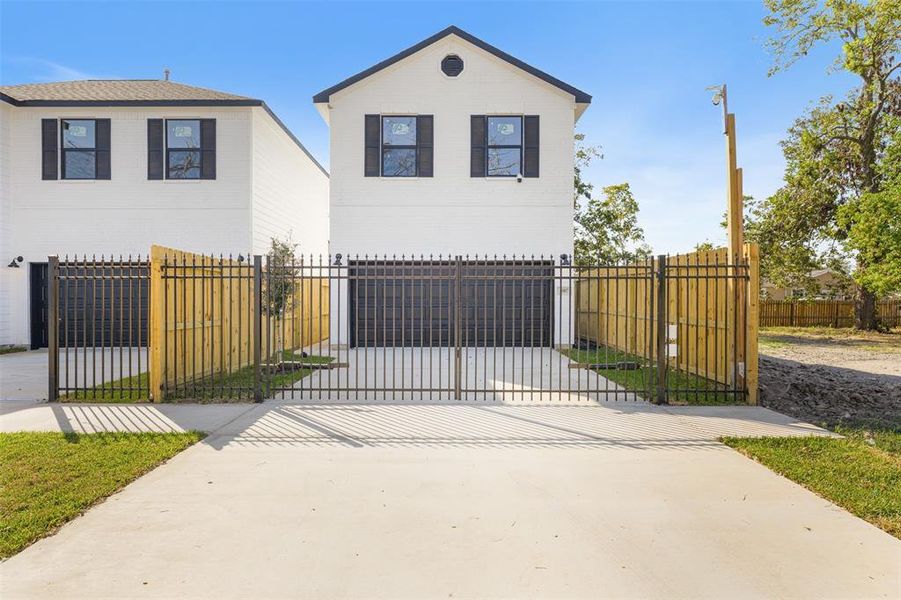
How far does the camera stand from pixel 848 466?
5461 mm

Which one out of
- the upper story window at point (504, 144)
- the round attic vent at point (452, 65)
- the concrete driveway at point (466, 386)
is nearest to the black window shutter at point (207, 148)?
the round attic vent at point (452, 65)

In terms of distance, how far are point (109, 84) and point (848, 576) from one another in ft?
69.5

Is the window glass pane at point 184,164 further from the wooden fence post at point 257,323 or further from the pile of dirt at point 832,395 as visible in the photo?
the pile of dirt at point 832,395

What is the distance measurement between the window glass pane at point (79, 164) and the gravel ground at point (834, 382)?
57.0 ft

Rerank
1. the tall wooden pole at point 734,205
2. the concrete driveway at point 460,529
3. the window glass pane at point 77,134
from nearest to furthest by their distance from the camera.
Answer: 1. the concrete driveway at point 460,529
2. the tall wooden pole at point 734,205
3. the window glass pane at point 77,134

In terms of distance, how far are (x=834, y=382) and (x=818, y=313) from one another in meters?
19.3

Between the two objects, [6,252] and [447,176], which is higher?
[447,176]

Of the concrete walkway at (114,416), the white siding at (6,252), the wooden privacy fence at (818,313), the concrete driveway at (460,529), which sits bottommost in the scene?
the concrete driveway at (460,529)

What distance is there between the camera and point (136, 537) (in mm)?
3975

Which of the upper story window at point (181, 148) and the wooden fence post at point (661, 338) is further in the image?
the upper story window at point (181, 148)

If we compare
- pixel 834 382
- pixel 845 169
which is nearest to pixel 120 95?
pixel 834 382

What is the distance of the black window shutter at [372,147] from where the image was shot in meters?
15.6

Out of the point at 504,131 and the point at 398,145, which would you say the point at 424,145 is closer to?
the point at 398,145

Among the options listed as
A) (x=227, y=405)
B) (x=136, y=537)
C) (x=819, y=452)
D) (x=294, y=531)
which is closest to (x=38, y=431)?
(x=227, y=405)
